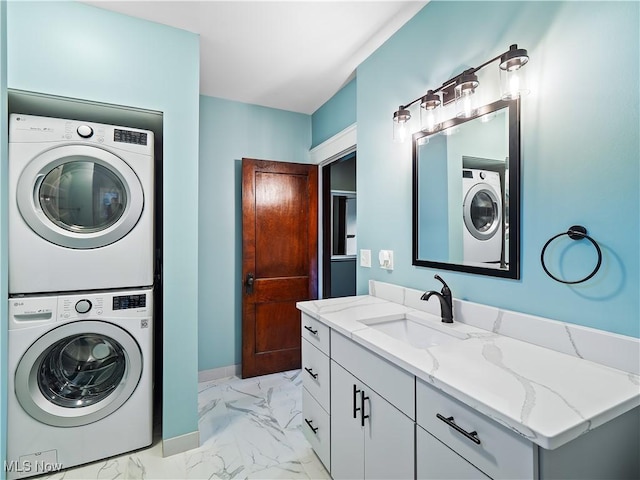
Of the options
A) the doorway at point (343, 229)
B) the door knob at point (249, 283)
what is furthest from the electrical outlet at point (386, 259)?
the doorway at point (343, 229)

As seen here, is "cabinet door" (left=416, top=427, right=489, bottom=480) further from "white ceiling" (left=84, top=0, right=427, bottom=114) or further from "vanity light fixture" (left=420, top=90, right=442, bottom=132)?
"white ceiling" (left=84, top=0, right=427, bottom=114)

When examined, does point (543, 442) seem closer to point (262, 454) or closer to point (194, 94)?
point (262, 454)

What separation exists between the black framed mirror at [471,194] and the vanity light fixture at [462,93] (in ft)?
0.17

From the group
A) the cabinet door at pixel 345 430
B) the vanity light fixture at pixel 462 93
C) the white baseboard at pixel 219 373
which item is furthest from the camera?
the white baseboard at pixel 219 373

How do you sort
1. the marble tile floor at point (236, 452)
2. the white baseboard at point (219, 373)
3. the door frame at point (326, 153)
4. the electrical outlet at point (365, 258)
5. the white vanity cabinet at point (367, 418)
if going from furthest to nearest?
the white baseboard at point (219, 373) < the door frame at point (326, 153) < the electrical outlet at point (365, 258) < the marble tile floor at point (236, 452) < the white vanity cabinet at point (367, 418)

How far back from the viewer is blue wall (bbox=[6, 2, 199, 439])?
5.39 ft

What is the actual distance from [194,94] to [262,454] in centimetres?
220

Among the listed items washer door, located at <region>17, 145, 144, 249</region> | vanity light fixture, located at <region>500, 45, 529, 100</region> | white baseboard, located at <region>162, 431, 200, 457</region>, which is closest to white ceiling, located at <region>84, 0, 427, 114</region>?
vanity light fixture, located at <region>500, 45, 529, 100</region>

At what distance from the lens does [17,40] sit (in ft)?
5.10

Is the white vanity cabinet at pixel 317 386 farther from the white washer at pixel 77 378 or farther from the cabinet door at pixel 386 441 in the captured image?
the white washer at pixel 77 378

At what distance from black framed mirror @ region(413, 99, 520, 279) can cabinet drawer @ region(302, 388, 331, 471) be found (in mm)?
968

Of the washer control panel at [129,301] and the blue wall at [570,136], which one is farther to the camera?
the washer control panel at [129,301]

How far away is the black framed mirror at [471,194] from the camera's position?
4.15 feet

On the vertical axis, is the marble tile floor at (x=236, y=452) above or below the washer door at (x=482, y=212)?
below
